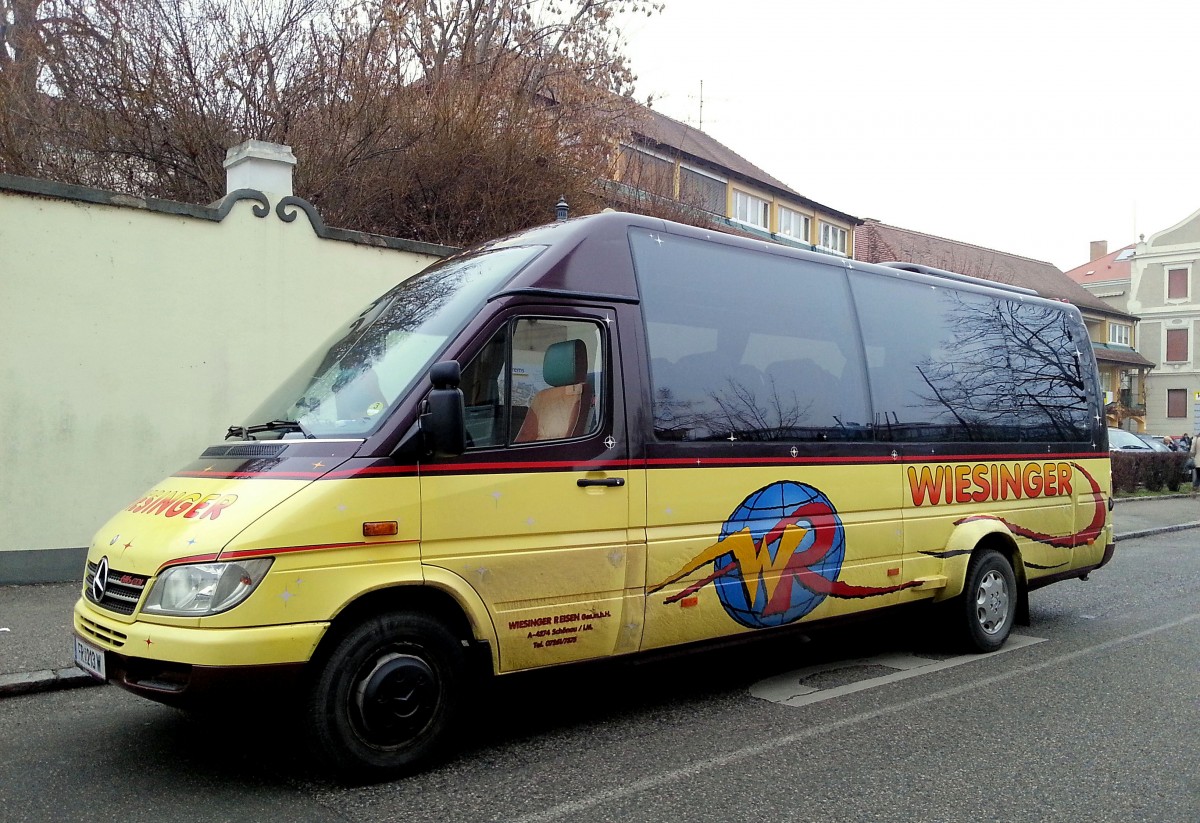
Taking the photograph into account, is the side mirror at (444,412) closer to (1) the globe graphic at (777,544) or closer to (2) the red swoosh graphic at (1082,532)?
(1) the globe graphic at (777,544)

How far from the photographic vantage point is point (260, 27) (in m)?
13.5

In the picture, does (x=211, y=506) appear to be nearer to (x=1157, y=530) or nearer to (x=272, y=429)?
(x=272, y=429)

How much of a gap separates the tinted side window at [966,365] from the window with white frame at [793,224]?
31007mm

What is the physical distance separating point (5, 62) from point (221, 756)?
1117 centimetres

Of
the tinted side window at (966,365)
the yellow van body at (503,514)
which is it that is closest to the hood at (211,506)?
the yellow van body at (503,514)

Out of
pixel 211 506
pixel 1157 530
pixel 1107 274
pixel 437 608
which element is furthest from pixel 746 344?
pixel 1107 274

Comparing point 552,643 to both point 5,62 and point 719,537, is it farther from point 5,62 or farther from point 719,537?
point 5,62

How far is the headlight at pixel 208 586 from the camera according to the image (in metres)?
4.12

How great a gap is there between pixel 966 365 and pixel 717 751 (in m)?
3.94

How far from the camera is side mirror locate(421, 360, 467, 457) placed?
14.5 ft

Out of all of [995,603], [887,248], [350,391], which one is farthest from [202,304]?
[887,248]

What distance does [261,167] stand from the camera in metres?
10.2

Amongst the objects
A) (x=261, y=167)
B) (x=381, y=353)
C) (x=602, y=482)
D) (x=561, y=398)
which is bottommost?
(x=602, y=482)

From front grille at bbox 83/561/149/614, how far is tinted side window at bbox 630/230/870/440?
2.65m
